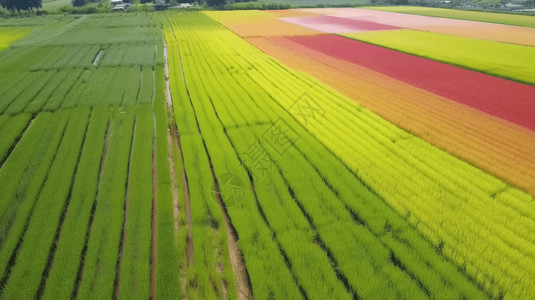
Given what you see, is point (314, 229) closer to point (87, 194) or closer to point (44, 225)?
point (87, 194)

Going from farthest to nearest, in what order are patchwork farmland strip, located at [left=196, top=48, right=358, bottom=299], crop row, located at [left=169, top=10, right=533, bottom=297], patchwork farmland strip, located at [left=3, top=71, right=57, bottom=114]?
patchwork farmland strip, located at [left=3, top=71, right=57, bottom=114]
crop row, located at [left=169, top=10, right=533, bottom=297]
patchwork farmland strip, located at [left=196, top=48, right=358, bottom=299]

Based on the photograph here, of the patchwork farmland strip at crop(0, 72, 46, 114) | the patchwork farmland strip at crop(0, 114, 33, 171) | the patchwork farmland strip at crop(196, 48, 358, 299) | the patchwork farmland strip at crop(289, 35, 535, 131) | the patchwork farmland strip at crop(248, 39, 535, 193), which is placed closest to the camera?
the patchwork farmland strip at crop(196, 48, 358, 299)

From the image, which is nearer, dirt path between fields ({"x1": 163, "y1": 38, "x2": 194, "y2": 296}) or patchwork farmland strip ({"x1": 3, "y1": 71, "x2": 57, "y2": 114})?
dirt path between fields ({"x1": 163, "y1": 38, "x2": 194, "y2": 296})

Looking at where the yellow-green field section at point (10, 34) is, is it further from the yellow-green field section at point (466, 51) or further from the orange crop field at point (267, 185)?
the yellow-green field section at point (466, 51)

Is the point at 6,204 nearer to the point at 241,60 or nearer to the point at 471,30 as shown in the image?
the point at 241,60

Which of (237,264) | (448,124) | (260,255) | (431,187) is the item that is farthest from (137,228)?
(448,124)

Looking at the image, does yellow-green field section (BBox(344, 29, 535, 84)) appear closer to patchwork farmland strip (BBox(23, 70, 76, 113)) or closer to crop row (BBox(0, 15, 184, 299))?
crop row (BBox(0, 15, 184, 299))

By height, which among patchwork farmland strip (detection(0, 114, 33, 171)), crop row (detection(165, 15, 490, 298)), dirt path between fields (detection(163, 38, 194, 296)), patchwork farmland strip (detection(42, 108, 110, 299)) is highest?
patchwork farmland strip (detection(0, 114, 33, 171))

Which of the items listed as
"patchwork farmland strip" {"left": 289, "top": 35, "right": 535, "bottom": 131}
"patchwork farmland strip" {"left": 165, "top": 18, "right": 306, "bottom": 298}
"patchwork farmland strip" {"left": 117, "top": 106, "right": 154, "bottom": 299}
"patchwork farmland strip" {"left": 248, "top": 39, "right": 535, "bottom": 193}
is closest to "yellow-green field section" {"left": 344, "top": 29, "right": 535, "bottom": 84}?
"patchwork farmland strip" {"left": 289, "top": 35, "right": 535, "bottom": 131}
